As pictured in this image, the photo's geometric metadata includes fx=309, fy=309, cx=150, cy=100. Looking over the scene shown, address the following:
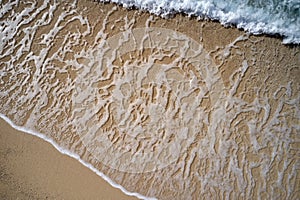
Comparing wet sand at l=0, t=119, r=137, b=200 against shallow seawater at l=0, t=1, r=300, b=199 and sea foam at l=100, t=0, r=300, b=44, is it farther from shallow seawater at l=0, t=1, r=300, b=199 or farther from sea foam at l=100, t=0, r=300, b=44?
sea foam at l=100, t=0, r=300, b=44

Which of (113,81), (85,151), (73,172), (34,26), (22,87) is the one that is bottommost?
(73,172)

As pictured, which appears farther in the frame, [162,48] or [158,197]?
[162,48]

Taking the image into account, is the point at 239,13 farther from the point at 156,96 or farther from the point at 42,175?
the point at 42,175

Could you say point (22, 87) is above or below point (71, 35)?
below

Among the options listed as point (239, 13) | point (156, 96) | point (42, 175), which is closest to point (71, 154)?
point (42, 175)

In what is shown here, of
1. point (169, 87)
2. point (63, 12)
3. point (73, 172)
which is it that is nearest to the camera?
point (73, 172)

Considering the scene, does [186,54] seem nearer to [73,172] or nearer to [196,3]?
[196,3]

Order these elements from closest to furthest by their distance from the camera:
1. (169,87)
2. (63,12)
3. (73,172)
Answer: (73,172)
(169,87)
(63,12)

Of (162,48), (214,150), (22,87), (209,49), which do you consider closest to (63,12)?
(22,87)

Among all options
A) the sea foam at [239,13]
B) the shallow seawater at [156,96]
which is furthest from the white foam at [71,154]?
the sea foam at [239,13]
